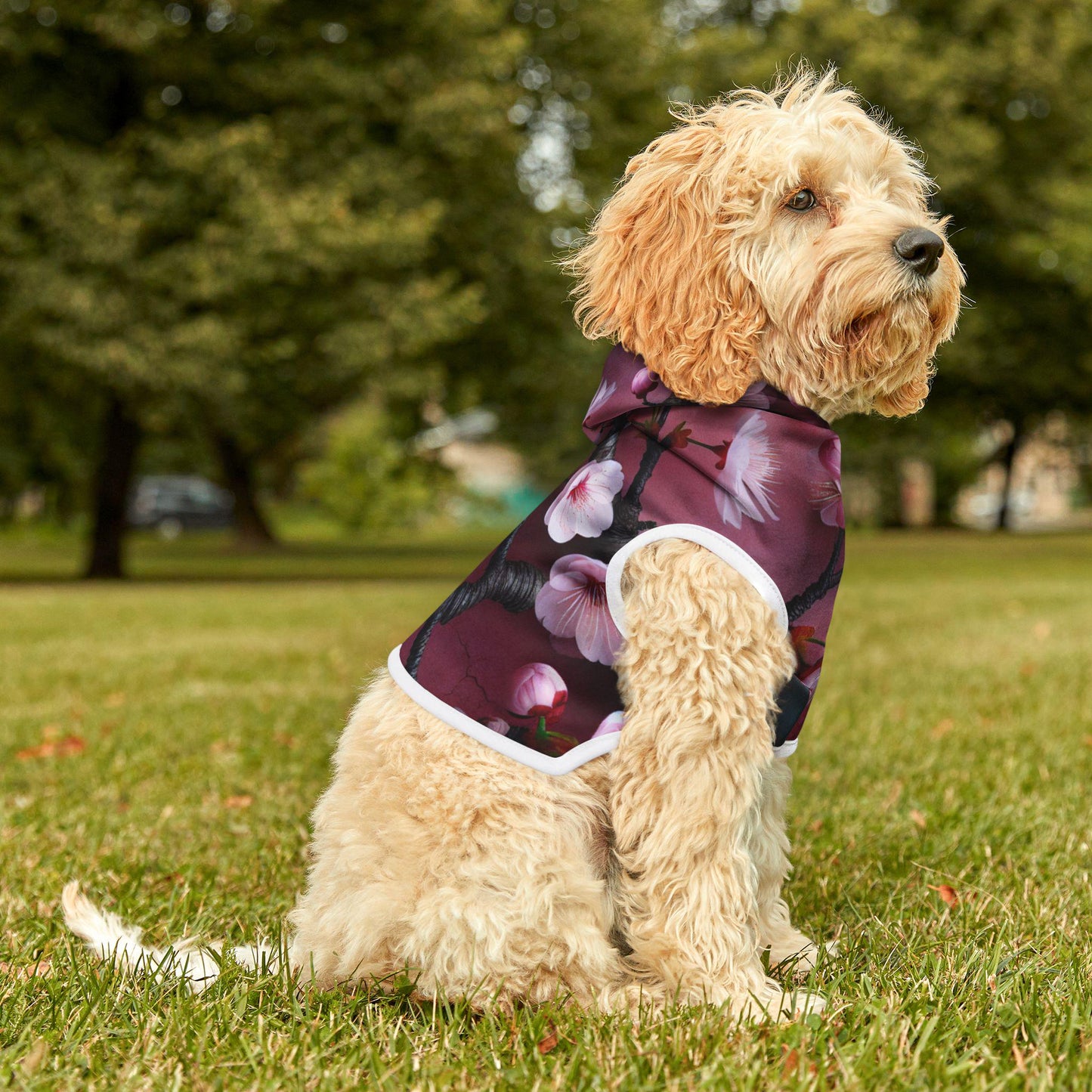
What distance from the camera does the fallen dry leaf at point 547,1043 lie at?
101 inches

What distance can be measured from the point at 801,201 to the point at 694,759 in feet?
4.45

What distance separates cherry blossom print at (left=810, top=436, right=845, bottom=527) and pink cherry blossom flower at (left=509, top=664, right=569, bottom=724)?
2.43ft

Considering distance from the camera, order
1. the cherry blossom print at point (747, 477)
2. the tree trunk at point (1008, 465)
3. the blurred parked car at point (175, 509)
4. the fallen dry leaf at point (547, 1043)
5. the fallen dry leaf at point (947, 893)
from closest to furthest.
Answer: the fallen dry leaf at point (547, 1043) → the cherry blossom print at point (747, 477) → the fallen dry leaf at point (947, 893) → the tree trunk at point (1008, 465) → the blurred parked car at point (175, 509)

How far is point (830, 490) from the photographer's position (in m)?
2.79

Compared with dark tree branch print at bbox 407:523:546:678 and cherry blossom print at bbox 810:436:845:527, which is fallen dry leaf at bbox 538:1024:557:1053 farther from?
cherry blossom print at bbox 810:436:845:527

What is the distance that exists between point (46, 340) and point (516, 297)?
8002 mm

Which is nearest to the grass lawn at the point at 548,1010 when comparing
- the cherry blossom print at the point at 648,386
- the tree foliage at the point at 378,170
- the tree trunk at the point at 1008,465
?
the cherry blossom print at the point at 648,386

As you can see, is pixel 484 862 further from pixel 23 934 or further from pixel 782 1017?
pixel 23 934

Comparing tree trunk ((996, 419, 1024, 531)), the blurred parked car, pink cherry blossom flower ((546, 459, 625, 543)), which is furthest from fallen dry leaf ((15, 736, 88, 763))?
the blurred parked car

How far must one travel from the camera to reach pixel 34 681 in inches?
325

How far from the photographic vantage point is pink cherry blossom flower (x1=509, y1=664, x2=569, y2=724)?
8.96ft

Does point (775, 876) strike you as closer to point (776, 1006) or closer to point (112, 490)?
point (776, 1006)

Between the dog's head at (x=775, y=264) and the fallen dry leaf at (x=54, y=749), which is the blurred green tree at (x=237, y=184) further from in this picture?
the dog's head at (x=775, y=264)

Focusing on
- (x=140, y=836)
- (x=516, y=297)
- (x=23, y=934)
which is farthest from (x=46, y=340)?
(x=23, y=934)
